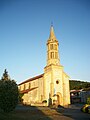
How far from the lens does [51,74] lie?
5103cm

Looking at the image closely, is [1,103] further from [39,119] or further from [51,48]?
[51,48]

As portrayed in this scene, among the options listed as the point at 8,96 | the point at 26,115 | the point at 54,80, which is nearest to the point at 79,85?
the point at 54,80

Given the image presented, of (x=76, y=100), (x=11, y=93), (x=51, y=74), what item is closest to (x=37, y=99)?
(x=51, y=74)

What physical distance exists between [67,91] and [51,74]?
22.1 feet

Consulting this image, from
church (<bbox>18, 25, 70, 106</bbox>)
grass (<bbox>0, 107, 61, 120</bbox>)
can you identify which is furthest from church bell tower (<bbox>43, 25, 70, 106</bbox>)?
grass (<bbox>0, 107, 61, 120</bbox>)

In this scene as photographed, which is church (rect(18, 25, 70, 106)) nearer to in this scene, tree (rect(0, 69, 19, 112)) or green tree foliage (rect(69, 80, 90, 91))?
green tree foliage (rect(69, 80, 90, 91))

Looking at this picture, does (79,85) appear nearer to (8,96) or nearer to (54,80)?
(54,80)

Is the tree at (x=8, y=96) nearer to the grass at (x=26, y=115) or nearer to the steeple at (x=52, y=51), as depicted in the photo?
the grass at (x=26, y=115)

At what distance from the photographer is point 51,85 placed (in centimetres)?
4956

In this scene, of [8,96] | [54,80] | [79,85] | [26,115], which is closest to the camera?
[8,96]

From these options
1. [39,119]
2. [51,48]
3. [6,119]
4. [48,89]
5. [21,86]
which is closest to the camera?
[6,119]

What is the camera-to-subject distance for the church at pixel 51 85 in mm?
49438

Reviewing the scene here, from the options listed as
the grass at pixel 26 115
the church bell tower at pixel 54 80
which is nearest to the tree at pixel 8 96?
the grass at pixel 26 115

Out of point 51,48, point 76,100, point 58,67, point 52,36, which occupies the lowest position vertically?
point 76,100
